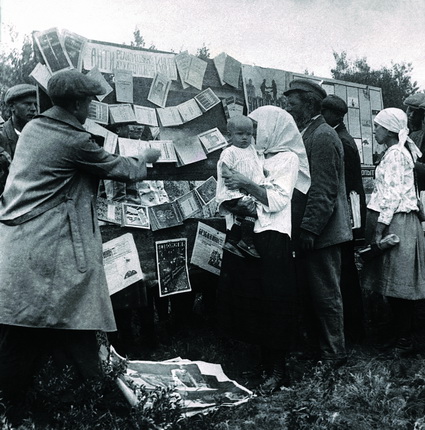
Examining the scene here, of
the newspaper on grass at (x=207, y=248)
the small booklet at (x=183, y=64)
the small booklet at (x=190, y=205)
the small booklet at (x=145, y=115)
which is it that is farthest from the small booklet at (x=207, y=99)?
the newspaper on grass at (x=207, y=248)

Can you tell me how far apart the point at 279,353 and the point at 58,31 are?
270cm

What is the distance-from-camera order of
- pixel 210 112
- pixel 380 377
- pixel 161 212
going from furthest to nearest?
pixel 210 112 < pixel 161 212 < pixel 380 377

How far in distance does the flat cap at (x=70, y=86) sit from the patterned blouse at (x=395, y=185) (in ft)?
8.29

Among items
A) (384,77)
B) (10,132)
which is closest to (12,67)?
(10,132)

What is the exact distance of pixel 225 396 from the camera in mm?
3449

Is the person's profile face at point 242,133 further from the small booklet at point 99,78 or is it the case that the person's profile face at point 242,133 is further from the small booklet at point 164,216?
the small booklet at point 99,78

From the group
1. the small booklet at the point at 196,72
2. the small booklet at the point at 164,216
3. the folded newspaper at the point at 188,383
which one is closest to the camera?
the folded newspaper at the point at 188,383

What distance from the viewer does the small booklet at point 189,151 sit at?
470cm

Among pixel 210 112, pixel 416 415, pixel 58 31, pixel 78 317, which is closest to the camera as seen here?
pixel 78 317

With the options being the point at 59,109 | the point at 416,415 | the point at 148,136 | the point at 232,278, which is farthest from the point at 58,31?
the point at 416,415

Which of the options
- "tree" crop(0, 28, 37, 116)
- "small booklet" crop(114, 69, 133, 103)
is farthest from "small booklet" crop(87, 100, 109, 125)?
"tree" crop(0, 28, 37, 116)

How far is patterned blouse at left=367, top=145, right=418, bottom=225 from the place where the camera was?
4617 millimetres

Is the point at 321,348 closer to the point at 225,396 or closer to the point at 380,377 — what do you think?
the point at 380,377

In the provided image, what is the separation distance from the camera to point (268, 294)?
372 centimetres
